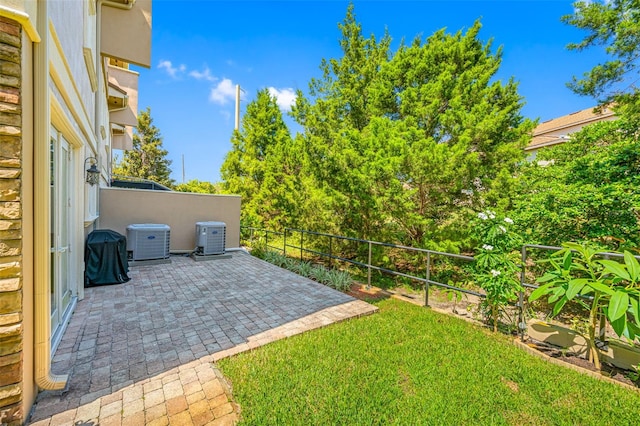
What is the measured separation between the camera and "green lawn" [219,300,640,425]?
2035 millimetres

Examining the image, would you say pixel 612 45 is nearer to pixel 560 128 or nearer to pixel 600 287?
pixel 600 287

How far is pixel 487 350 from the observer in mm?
3010

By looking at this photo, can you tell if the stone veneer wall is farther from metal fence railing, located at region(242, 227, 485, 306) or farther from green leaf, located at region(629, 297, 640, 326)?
green leaf, located at region(629, 297, 640, 326)

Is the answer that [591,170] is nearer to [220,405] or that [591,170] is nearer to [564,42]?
[564,42]

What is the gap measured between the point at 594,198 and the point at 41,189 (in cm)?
804

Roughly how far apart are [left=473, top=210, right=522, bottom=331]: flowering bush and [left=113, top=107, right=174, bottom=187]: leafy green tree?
26994 mm

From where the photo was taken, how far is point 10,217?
1686mm

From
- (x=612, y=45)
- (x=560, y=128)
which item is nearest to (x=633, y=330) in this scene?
(x=612, y=45)

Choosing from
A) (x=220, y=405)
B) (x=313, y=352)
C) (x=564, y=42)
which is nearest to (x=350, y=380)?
(x=313, y=352)

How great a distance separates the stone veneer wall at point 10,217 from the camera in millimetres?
1640

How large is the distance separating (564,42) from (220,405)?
31.7 feet

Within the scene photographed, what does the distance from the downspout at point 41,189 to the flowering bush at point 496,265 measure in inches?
168

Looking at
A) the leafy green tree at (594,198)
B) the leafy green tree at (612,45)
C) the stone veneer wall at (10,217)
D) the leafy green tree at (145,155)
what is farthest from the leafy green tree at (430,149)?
the leafy green tree at (145,155)

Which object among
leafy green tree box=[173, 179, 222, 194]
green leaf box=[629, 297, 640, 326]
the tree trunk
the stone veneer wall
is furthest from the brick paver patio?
leafy green tree box=[173, 179, 222, 194]
